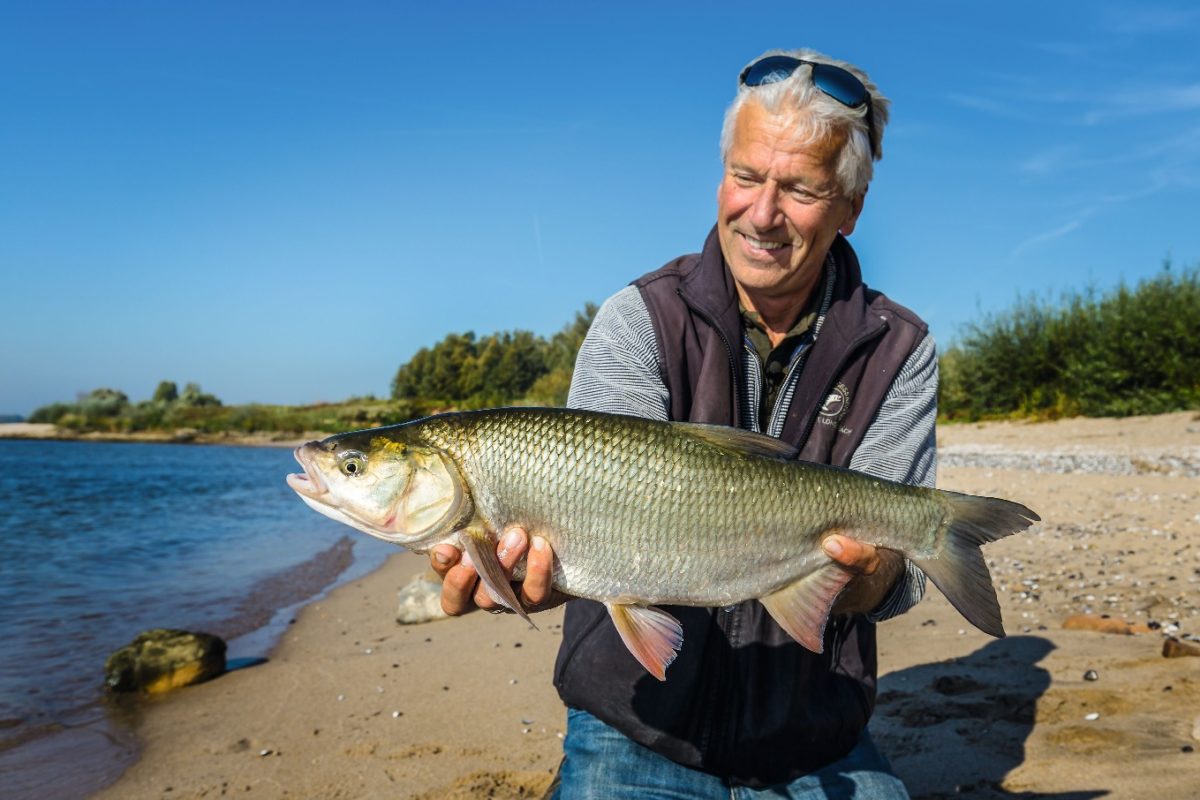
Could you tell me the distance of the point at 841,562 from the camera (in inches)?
110

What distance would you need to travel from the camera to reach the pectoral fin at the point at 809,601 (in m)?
2.81

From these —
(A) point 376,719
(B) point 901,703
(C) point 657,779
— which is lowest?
(A) point 376,719

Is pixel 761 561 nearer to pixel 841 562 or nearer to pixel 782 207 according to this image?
pixel 841 562

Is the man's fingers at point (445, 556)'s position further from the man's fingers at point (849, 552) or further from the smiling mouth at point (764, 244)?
the smiling mouth at point (764, 244)

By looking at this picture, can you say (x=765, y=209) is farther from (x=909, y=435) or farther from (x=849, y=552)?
(x=849, y=552)

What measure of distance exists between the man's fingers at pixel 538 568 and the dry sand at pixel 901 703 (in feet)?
6.11

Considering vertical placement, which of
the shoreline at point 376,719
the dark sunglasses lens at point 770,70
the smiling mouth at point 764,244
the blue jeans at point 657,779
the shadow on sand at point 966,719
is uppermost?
the dark sunglasses lens at point 770,70

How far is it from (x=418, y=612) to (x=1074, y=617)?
5290mm

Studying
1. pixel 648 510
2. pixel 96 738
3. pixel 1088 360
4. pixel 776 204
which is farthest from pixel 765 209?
pixel 1088 360

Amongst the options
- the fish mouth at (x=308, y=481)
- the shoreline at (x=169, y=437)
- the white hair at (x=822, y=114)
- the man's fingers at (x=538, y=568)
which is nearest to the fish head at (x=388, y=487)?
the fish mouth at (x=308, y=481)

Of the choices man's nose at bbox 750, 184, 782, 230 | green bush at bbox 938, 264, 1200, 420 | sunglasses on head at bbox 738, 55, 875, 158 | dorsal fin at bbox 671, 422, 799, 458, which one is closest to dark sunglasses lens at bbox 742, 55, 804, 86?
sunglasses on head at bbox 738, 55, 875, 158

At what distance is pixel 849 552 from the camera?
9.05ft

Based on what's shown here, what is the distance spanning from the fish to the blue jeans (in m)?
0.59

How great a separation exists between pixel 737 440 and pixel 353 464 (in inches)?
47.5
